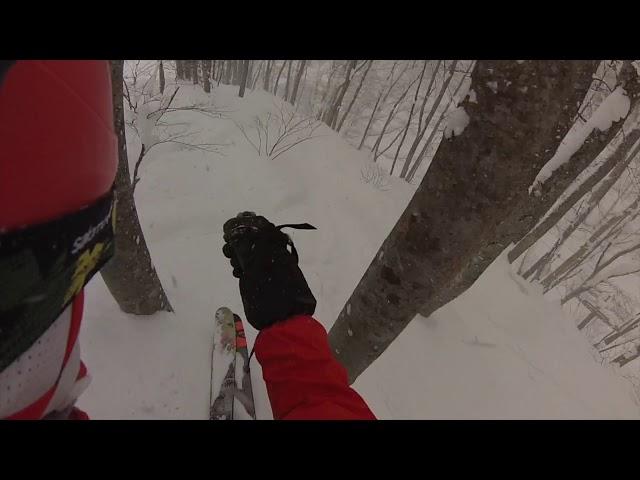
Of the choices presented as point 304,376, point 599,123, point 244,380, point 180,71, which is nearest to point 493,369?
point 599,123

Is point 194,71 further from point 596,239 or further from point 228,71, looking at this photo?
point 596,239

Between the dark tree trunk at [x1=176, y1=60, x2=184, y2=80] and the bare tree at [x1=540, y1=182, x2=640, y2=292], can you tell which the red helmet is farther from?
the bare tree at [x1=540, y1=182, x2=640, y2=292]

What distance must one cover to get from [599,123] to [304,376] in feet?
13.2

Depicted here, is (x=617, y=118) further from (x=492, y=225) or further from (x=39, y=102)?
(x=39, y=102)

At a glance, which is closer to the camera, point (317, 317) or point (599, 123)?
point (599, 123)

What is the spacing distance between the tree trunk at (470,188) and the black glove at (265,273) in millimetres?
475

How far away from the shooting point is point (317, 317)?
3.97 m

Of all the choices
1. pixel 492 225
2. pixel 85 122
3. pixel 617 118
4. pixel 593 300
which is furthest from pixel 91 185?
pixel 593 300

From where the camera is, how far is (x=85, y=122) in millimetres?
645

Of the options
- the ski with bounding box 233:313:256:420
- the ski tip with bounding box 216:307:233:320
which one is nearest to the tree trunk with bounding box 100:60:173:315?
the ski tip with bounding box 216:307:233:320

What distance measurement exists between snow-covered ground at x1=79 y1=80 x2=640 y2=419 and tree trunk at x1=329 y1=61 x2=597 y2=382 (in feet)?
5.04

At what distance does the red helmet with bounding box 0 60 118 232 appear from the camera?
0.49 m

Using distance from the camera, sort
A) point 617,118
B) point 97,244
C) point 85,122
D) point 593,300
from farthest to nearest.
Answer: point 593,300 < point 617,118 < point 97,244 < point 85,122
